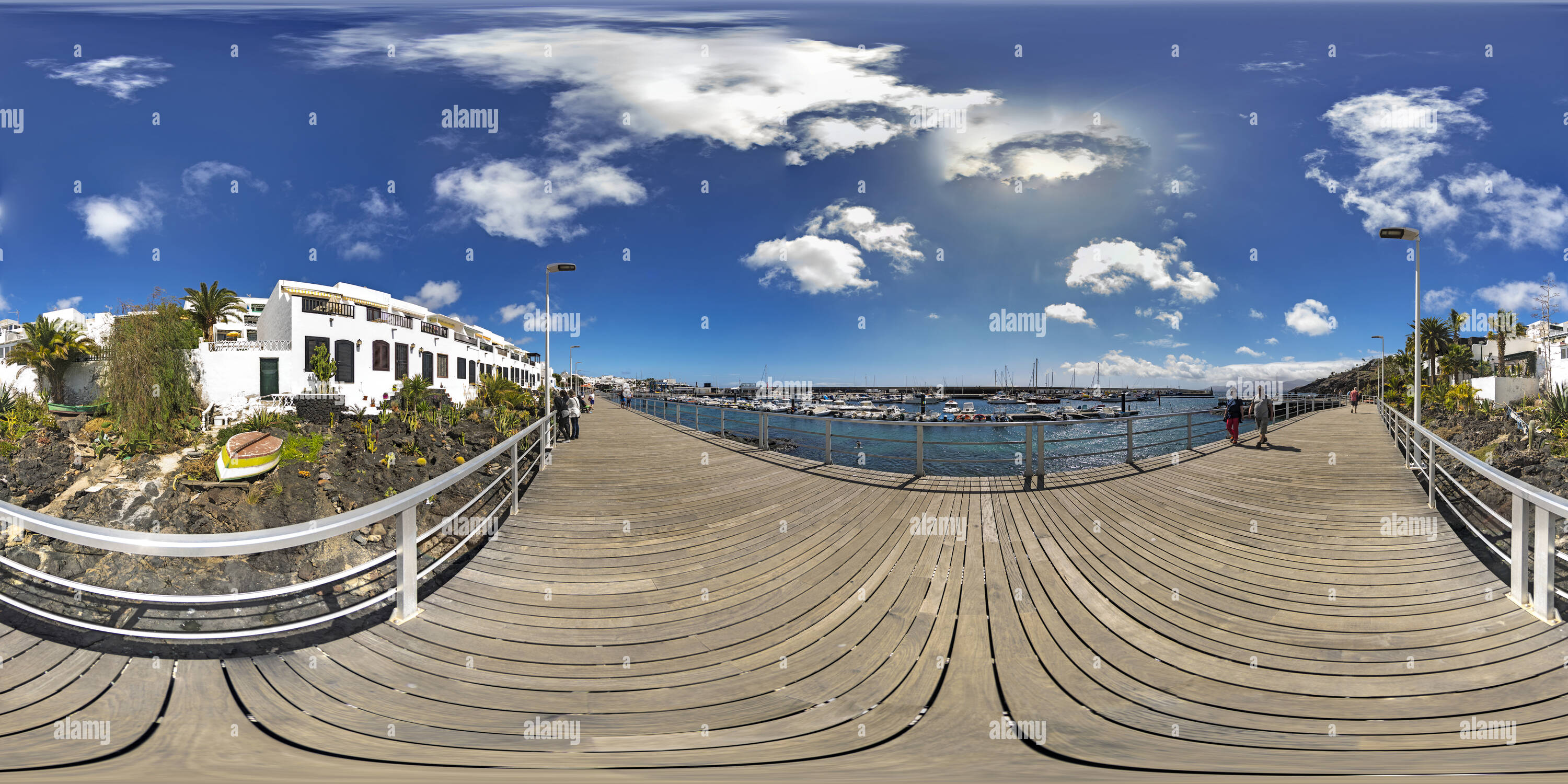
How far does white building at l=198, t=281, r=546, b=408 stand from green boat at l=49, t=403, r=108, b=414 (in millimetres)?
3833

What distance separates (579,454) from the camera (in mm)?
9367

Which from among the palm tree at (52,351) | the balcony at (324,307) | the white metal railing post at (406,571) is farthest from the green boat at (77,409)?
the white metal railing post at (406,571)

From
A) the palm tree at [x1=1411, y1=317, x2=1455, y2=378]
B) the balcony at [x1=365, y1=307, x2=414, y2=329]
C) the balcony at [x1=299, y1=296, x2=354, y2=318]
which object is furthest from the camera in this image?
the palm tree at [x1=1411, y1=317, x2=1455, y2=378]

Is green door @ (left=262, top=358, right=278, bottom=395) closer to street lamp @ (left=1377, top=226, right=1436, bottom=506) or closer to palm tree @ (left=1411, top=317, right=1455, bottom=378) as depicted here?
street lamp @ (left=1377, top=226, right=1436, bottom=506)

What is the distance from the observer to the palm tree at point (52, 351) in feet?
61.1

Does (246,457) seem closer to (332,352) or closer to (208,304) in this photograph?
(332,352)

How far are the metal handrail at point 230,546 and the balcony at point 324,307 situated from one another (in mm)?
19486

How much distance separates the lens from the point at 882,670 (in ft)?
8.77

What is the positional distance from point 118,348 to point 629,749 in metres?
23.6

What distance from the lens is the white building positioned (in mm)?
17562

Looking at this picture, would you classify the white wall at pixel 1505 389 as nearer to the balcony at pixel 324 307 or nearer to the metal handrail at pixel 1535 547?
the metal handrail at pixel 1535 547

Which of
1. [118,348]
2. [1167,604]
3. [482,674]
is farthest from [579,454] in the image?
[118,348]

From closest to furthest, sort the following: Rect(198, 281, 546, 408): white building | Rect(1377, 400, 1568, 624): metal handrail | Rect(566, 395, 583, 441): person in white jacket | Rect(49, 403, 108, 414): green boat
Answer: Rect(1377, 400, 1568, 624): metal handrail, Rect(566, 395, 583, 441): person in white jacket, Rect(198, 281, 546, 408): white building, Rect(49, 403, 108, 414): green boat

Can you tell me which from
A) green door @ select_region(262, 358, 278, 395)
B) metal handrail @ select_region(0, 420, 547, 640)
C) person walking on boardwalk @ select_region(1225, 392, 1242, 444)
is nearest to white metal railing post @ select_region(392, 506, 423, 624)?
metal handrail @ select_region(0, 420, 547, 640)
